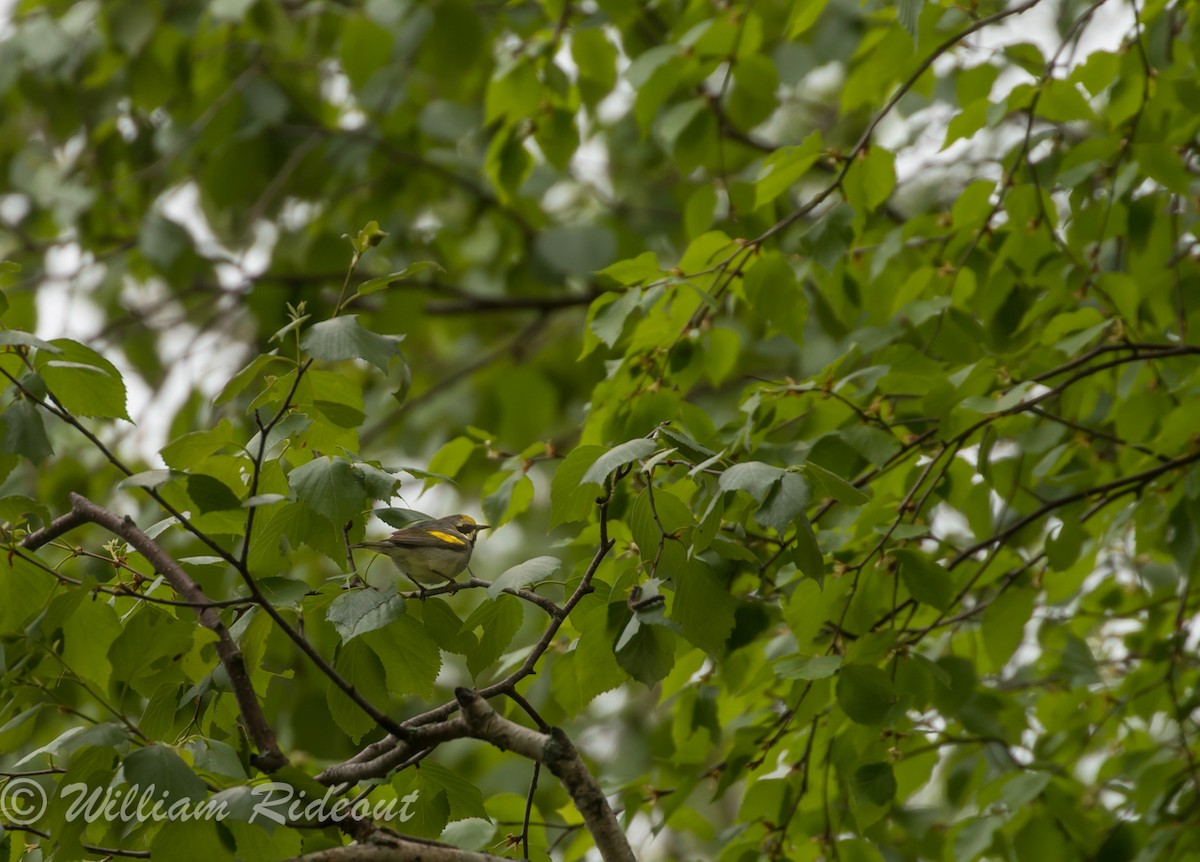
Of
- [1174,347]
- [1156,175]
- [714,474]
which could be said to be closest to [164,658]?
[714,474]

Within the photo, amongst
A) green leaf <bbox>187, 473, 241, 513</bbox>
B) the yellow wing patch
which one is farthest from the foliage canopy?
the yellow wing patch

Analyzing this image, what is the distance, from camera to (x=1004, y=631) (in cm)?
295

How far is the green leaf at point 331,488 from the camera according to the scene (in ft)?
5.72

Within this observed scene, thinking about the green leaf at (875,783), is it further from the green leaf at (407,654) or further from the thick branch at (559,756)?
the green leaf at (407,654)

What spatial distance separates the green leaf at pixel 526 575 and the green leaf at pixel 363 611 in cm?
14

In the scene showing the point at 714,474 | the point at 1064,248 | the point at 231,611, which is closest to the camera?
the point at 714,474

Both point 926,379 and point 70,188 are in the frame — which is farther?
point 70,188

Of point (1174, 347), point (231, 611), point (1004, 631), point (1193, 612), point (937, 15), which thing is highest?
point (937, 15)

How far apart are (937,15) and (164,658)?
240cm

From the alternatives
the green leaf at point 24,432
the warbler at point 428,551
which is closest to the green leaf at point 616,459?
the green leaf at point 24,432

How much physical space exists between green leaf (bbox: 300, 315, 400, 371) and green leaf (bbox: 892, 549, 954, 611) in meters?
1.15

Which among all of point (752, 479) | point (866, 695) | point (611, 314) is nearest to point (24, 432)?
point (752, 479)

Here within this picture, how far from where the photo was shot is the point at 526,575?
1821 mm

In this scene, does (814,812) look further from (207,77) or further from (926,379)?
(207,77)
